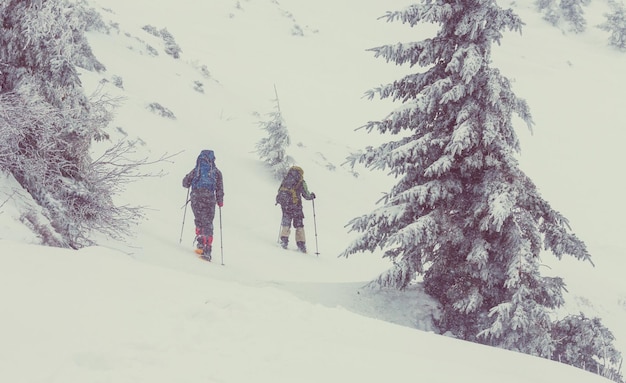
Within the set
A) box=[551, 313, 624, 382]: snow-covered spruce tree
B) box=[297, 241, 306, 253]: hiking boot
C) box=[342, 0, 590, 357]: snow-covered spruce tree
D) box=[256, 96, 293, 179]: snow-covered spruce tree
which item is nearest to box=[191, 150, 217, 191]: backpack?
box=[297, 241, 306, 253]: hiking boot

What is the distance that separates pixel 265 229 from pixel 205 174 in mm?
3985

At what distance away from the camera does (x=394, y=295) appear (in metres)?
7.98

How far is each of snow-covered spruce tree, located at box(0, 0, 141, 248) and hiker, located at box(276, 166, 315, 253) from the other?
17.3 ft

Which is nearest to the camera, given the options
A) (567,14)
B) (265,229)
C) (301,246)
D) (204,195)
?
(204,195)

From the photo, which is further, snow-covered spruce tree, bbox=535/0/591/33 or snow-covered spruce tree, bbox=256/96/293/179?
snow-covered spruce tree, bbox=535/0/591/33

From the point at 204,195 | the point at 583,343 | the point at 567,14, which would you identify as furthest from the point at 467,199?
the point at 567,14

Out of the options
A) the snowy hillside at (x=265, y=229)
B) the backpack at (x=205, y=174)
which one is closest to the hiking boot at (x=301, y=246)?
the snowy hillside at (x=265, y=229)

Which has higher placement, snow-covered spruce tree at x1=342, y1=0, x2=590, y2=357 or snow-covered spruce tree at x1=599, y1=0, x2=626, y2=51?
snow-covered spruce tree at x1=599, y1=0, x2=626, y2=51

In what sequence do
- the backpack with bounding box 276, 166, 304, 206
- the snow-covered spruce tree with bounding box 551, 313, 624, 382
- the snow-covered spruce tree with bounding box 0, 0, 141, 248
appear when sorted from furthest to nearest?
the backpack with bounding box 276, 166, 304, 206
the snow-covered spruce tree with bounding box 0, 0, 141, 248
the snow-covered spruce tree with bounding box 551, 313, 624, 382

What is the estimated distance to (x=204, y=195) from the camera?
10102 mm

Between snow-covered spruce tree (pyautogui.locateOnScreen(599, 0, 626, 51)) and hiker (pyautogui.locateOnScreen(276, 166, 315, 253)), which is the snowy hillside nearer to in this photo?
hiker (pyautogui.locateOnScreen(276, 166, 315, 253))

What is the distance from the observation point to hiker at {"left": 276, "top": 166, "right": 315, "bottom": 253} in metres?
12.2

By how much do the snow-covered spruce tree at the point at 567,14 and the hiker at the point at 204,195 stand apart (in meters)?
44.3

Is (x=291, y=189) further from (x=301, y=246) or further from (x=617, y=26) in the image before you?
(x=617, y=26)
